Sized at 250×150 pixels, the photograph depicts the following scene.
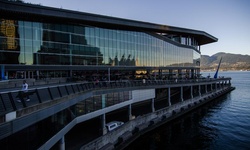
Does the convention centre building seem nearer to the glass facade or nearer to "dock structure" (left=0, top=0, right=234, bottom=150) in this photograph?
the glass facade

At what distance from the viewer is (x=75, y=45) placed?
36156mm

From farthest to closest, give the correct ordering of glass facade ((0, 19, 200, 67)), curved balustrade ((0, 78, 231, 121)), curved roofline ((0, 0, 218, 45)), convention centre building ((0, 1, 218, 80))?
1. glass facade ((0, 19, 200, 67))
2. convention centre building ((0, 1, 218, 80))
3. curved roofline ((0, 0, 218, 45))
4. curved balustrade ((0, 78, 231, 121))

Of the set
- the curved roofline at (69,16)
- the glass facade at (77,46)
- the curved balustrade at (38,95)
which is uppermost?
the curved roofline at (69,16)

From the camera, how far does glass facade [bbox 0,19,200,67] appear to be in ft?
95.8

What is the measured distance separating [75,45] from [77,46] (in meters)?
0.48

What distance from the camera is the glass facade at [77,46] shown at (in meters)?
29.2

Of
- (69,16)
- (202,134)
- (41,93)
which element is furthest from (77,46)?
(202,134)

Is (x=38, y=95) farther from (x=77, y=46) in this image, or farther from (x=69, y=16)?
(x=77, y=46)

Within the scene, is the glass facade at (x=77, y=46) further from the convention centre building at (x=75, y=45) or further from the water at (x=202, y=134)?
the water at (x=202, y=134)

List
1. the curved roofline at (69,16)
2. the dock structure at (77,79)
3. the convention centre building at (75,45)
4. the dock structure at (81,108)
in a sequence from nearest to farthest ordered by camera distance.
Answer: the dock structure at (81,108) < the dock structure at (77,79) < the curved roofline at (69,16) < the convention centre building at (75,45)

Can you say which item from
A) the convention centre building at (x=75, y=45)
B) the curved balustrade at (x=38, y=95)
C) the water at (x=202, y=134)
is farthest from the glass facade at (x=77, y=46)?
the water at (x=202, y=134)

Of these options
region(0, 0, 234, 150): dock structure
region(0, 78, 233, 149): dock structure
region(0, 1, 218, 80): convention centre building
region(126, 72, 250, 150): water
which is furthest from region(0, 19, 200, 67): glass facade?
region(126, 72, 250, 150): water

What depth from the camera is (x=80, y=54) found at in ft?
121

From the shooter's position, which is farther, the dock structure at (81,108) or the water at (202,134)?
the water at (202,134)
